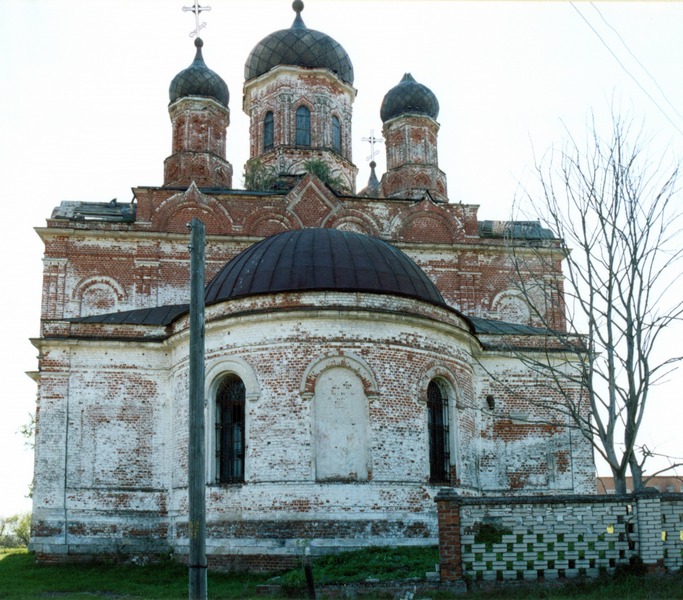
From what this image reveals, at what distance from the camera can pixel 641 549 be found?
13.0 m

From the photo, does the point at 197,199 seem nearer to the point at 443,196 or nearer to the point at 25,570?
the point at 443,196

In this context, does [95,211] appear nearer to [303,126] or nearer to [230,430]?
[303,126]

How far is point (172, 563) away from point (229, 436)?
3021 millimetres

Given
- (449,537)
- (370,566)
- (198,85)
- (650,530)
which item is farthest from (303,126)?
(650,530)

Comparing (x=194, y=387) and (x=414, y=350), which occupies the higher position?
(x=414, y=350)

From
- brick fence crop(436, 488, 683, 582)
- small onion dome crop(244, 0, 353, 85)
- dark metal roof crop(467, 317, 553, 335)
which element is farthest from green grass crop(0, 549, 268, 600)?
small onion dome crop(244, 0, 353, 85)

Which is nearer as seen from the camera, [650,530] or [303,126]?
[650,530]

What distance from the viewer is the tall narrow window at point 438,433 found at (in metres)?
18.5

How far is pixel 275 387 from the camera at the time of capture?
57.8 feet

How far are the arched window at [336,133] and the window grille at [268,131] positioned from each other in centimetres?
203

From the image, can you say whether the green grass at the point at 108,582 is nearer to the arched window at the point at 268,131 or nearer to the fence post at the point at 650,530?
the fence post at the point at 650,530

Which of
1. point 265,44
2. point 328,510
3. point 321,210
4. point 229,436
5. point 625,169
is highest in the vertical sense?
point 265,44

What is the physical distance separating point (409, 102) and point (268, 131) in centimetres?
500

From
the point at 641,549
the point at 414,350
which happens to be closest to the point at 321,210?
the point at 414,350
